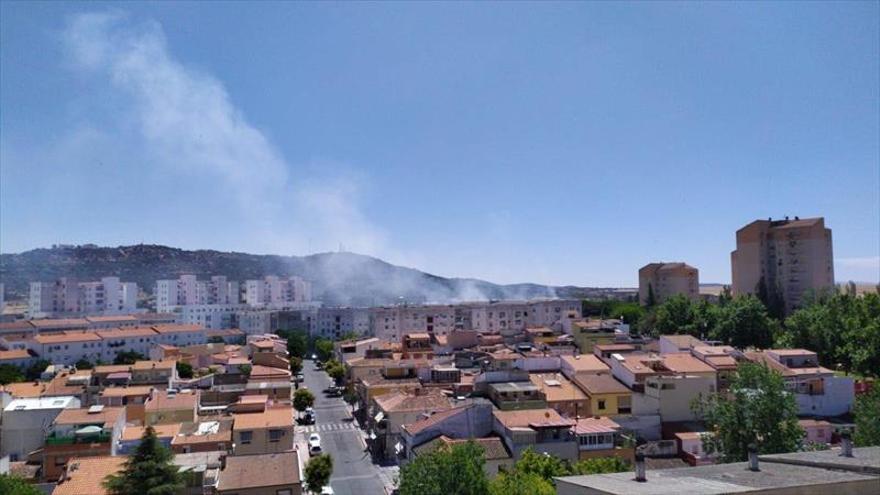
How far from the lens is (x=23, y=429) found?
88.8 ft

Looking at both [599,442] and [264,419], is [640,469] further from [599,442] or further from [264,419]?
[264,419]

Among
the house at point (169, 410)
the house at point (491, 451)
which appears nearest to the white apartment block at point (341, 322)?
the house at point (169, 410)

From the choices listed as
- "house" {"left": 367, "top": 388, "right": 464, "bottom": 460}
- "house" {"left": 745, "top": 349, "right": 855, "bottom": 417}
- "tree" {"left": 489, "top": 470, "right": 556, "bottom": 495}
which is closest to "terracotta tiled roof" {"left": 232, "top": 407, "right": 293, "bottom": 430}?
"house" {"left": 367, "top": 388, "right": 464, "bottom": 460}

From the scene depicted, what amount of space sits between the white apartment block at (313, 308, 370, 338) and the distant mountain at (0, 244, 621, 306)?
2124 inches

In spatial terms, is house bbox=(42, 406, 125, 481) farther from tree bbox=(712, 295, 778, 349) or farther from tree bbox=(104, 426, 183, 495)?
tree bbox=(712, 295, 778, 349)

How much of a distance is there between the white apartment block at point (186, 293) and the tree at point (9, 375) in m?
52.5

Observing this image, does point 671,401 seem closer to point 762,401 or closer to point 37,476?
→ point 762,401

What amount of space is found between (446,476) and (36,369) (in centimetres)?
4689

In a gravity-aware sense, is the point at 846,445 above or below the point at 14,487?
above

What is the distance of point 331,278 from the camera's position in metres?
178

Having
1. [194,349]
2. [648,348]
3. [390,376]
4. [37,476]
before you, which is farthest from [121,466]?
[194,349]

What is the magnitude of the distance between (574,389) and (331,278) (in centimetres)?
15249

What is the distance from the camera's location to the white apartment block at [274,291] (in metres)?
112

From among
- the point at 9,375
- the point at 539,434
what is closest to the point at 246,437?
the point at 539,434
